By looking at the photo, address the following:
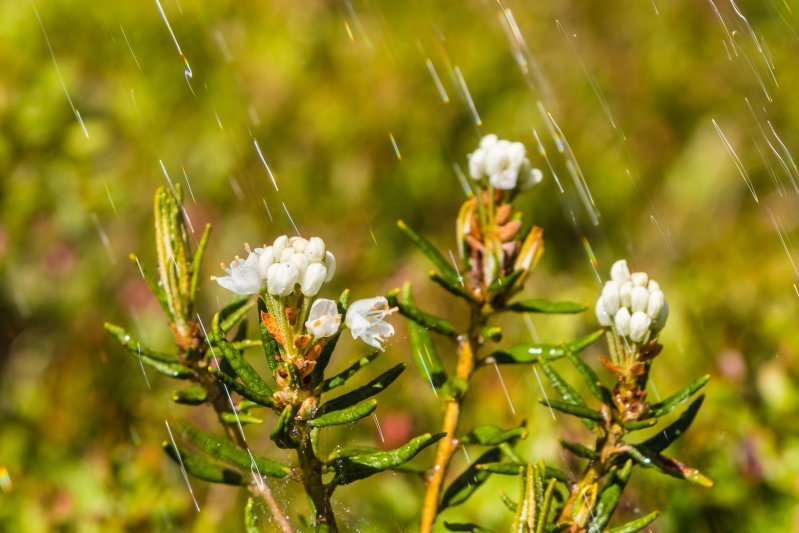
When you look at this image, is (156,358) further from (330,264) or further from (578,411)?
(578,411)

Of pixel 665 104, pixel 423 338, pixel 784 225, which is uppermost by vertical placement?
pixel 423 338

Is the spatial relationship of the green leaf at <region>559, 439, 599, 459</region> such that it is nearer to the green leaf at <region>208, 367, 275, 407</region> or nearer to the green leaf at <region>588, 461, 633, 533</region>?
the green leaf at <region>588, 461, 633, 533</region>

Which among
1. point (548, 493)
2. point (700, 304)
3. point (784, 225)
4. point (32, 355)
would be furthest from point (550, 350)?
point (784, 225)

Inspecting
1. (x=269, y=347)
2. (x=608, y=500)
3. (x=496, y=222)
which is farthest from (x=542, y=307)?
(x=269, y=347)

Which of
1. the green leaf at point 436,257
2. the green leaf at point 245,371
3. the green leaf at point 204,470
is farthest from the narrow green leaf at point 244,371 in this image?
the green leaf at point 436,257

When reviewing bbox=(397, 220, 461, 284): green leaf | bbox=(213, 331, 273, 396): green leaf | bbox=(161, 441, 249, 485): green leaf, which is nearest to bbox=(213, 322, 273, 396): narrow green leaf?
bbox=(213, 331, 273, 396): green leaf

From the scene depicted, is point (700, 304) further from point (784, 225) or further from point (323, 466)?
point (323, 466)
